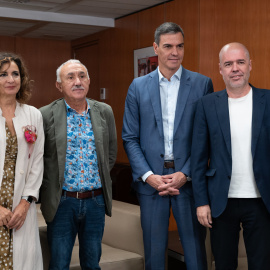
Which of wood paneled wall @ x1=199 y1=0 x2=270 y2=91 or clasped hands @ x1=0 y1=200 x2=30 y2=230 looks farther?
wood paneled wall @ x1=199 y1=0 x2=270 y2=91

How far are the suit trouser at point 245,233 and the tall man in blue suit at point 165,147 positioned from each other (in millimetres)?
244

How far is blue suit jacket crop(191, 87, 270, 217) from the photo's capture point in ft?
8.71

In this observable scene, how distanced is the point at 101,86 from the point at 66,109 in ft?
15.1

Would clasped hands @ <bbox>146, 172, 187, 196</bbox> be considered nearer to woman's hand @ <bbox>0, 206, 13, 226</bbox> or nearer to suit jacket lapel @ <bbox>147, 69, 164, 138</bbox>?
suit jacket lapel @ <bbox>147, 69, 164, 138</bbox>

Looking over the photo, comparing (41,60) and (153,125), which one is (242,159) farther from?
(41,60)

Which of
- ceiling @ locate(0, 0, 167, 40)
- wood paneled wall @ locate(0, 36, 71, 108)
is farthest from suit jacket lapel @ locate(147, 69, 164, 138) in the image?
wood paneled wall @ locate(0, 36, 71, 108)

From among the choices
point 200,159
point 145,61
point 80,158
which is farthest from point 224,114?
point 145,61

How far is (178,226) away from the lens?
296cm

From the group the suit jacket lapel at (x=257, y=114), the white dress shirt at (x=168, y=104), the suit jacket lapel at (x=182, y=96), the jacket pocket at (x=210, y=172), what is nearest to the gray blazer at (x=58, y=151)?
the white dress shirt at (x=168, y=104)

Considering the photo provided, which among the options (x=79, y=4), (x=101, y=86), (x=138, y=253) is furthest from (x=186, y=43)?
(x=138, y=253)

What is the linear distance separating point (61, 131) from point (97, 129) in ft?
0.73

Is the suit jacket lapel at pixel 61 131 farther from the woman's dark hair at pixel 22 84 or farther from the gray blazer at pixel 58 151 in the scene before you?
the woman's dark hair at pixel 22 84

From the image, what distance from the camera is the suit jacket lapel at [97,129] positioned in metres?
2.93

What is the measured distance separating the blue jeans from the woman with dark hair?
0.13 meters
